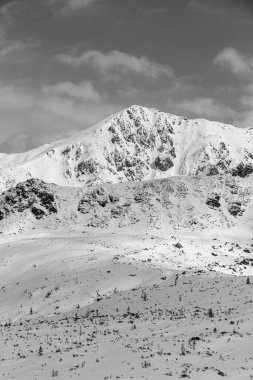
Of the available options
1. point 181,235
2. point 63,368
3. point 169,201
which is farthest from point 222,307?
point 169,201

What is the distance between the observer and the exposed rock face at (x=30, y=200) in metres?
133

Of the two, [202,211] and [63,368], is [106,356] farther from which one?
[202,211]

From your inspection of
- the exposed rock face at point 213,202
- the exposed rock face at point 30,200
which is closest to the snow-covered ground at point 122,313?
the exposed rock face at point 30,200

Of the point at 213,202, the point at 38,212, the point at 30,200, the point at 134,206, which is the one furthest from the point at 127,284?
the point at 30,200

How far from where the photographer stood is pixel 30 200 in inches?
5433

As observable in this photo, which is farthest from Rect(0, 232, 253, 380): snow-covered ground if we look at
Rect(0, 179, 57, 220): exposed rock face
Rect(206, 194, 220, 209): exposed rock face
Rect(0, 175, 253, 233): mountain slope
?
Rect(206, 194, 220, 209): exposed rock face

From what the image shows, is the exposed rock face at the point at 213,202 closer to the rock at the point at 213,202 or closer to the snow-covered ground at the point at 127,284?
the rock at the point at 213,202

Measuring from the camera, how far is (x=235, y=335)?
26.5 meters

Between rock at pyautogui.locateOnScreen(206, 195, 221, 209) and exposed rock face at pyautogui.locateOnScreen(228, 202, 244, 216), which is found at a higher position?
rock at pyautogui.locateOnScreen(206, 195, 221, 209)

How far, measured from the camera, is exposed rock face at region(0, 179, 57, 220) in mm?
133000

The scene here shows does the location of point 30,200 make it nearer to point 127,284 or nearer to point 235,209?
point 235,209

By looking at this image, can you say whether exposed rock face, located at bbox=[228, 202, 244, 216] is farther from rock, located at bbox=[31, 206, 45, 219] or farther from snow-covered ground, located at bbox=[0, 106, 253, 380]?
rock, located at bbox=[31, 206, 45, 219]

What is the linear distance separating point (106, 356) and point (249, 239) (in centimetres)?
9878

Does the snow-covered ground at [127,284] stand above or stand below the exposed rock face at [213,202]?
below
